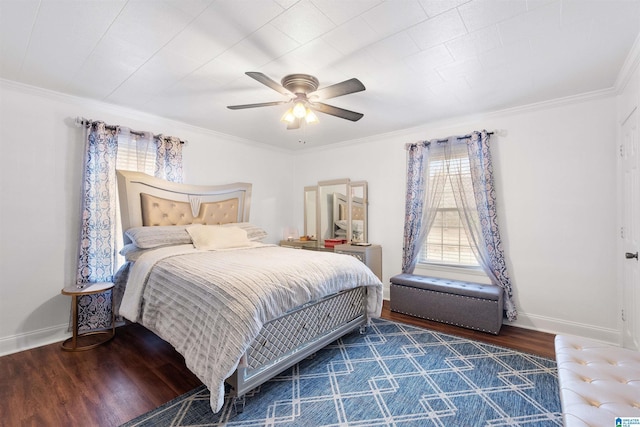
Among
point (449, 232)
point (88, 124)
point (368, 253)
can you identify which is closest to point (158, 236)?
point (88, 124)

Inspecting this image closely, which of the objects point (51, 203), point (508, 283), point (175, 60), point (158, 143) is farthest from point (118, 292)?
point (508, 283)

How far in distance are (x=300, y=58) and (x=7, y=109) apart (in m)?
2.90

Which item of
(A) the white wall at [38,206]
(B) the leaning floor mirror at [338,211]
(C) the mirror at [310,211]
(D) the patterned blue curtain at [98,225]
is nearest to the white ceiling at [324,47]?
(A) the white wall at [38,206]

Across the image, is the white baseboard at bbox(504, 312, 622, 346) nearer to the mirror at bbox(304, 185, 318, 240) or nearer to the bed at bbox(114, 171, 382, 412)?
the bed at bbox(114, 171, 382, 412)

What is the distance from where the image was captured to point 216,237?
135 inches

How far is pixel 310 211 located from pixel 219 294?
366cm

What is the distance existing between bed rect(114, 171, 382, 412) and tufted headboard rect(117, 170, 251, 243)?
0.01 metres

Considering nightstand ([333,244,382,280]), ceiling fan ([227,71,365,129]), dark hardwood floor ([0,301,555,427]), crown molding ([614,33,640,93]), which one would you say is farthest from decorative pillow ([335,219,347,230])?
crown molding ([614,33,640,93])

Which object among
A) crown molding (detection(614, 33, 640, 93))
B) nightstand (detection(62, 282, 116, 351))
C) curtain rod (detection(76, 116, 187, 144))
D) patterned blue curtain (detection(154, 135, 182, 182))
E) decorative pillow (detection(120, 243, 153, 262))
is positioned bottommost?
nightstand (detection(62, 282, 116, 351))

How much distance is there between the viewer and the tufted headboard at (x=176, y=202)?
3315 mm

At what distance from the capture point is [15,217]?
277 centimetres

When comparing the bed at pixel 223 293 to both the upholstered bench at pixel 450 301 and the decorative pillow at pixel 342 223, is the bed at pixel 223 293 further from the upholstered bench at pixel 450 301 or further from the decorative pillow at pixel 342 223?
the decorative pillow at pixel 342 223

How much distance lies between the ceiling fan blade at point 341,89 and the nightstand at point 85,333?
289cm

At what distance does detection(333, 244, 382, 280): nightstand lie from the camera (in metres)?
4.20
